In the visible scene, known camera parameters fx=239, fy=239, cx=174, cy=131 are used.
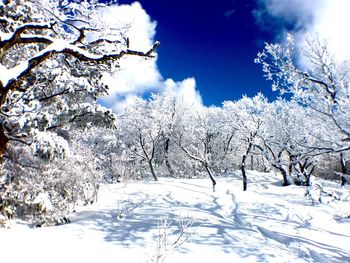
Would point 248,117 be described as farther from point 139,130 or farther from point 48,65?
point 48,65

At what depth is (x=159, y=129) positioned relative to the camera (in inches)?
1182

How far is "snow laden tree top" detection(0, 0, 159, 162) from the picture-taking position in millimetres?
4914

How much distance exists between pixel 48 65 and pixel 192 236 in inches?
249

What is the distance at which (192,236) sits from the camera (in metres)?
6.97

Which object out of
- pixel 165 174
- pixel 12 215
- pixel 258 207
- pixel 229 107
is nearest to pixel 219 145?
pixel 165 174

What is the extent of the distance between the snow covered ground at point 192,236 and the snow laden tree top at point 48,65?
8.29 feet

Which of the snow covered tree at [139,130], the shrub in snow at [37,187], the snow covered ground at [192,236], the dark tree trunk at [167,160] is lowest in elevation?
the snow covered ground at [192,236]

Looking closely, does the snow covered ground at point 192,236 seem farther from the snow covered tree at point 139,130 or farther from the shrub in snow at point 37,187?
the snow covered tree at point 139,130

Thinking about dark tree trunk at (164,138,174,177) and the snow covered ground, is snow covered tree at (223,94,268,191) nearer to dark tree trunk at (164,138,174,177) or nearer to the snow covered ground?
the snow covered ground

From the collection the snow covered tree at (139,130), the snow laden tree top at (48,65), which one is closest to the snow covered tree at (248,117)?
the snow covered tree at (139,130)

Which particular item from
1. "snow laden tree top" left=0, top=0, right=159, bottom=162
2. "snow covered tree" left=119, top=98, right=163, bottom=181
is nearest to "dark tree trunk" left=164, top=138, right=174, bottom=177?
"snow covered tree" left=119, top=98, right=163, bottom=181

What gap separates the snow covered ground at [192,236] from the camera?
5613mm

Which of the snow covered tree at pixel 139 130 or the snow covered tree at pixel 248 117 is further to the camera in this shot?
the snow covered tree at pixel 139 130

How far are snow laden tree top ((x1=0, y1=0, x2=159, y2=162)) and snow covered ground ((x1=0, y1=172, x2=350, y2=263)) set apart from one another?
2527mm
